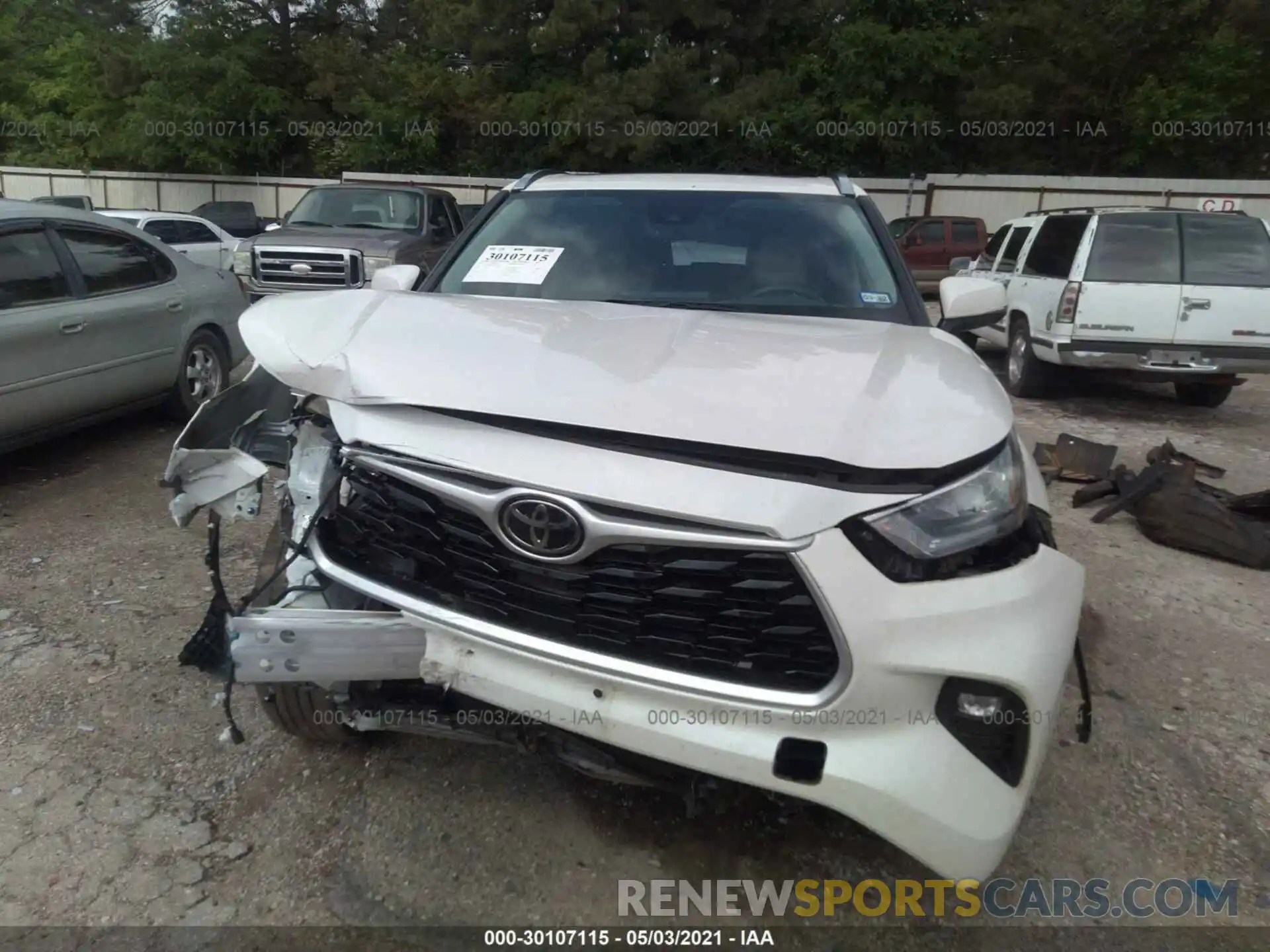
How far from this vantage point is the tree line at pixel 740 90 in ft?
76.4

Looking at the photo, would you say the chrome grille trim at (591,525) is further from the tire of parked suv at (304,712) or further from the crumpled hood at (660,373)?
the tire of parked suv at (304,712)

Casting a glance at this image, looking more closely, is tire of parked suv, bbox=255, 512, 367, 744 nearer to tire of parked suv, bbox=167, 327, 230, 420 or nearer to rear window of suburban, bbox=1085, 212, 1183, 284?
tire of parked suv, bbox=167, 327, 230, 420

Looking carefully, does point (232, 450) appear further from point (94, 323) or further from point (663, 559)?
point (94, 323)

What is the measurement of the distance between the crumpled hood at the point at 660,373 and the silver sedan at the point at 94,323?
3.15 m

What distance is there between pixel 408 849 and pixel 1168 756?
2464 mm

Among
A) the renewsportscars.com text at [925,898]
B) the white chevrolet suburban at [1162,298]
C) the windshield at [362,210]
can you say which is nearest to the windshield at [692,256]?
the renewsportscars.com text at [925,898]

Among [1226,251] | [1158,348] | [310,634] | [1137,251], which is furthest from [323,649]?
[1226,251]

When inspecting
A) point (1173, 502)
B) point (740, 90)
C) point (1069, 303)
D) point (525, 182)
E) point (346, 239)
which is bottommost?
point (1173, 502)

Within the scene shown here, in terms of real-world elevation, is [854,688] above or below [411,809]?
above

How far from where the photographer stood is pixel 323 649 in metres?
2.11

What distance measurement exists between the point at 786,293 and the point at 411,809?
2.08m

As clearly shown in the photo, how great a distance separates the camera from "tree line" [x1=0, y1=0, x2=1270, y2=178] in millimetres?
23297

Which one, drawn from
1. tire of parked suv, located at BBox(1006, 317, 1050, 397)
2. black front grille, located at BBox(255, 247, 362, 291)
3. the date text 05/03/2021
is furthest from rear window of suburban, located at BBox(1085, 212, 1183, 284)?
the date text 05/03/2021

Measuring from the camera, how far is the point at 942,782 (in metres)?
1.90
